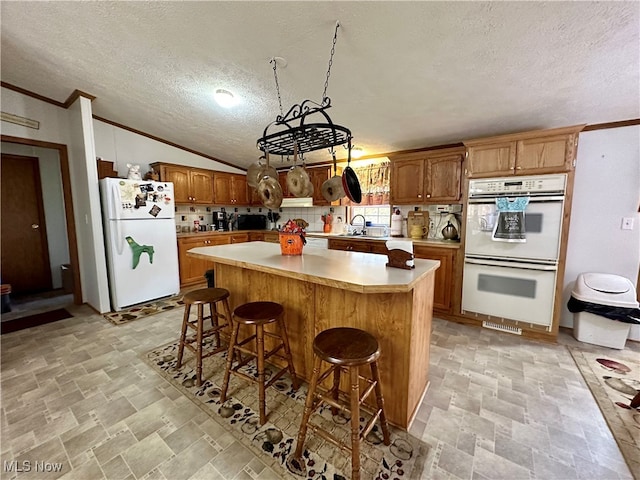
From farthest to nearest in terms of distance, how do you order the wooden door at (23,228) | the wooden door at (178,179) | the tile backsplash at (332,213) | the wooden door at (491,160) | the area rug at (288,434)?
the wooden door at (178,179) < the wooden door at (23,228) < the tile backsplash at (332,213) < the wooden door at (491,160) < the area rug at (288,434)

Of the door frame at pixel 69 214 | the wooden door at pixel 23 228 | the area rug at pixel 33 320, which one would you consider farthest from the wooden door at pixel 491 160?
the wooden door at pixel 23 228

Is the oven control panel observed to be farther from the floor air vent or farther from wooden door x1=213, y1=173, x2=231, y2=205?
wooden door x1=213, y1=173, x2=231, y2=205

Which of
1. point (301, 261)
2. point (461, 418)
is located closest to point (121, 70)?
point (301, 261)

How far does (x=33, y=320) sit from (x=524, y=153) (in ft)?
19.3

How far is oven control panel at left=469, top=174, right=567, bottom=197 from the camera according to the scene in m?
2.48

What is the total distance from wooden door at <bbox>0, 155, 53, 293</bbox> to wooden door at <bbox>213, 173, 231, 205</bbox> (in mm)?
2707

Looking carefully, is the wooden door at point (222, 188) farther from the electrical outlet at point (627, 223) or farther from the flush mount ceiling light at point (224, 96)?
the electrical outlet at point (627, 223)

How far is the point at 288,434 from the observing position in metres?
1.55

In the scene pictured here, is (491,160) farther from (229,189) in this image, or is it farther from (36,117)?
(36,117)

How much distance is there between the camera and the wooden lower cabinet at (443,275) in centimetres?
310

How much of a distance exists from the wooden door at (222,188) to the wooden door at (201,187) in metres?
0.08

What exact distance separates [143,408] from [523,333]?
350 centimetres

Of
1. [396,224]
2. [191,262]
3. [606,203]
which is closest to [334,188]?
[396,224]

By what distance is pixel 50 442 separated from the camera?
59.4 inches
